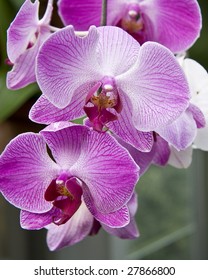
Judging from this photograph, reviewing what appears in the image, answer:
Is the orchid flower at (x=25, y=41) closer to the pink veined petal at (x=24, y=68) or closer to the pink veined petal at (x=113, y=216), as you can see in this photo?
the pink veined petal at (x=24, y=68)

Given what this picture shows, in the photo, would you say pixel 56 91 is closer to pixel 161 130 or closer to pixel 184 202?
pixel 161 130

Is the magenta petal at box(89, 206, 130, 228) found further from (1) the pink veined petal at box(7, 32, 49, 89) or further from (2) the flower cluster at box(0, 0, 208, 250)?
(1) the pink veined petal at box(7, 32, 49, 89)

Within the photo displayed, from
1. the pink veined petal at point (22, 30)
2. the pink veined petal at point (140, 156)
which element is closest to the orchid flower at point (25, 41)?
the pink veined petal at point (22, 30)

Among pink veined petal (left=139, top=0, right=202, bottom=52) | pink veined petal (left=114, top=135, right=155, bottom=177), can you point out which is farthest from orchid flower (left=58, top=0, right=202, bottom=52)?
pink veined petal (left=114, top=135, right=155, bottom=177)

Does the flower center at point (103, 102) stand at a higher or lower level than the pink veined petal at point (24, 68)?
higher

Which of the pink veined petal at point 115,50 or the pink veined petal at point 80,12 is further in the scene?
the pink veined petal at point 80,12

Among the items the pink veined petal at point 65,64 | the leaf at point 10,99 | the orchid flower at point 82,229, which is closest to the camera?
the pink veined petal at point 65,64
